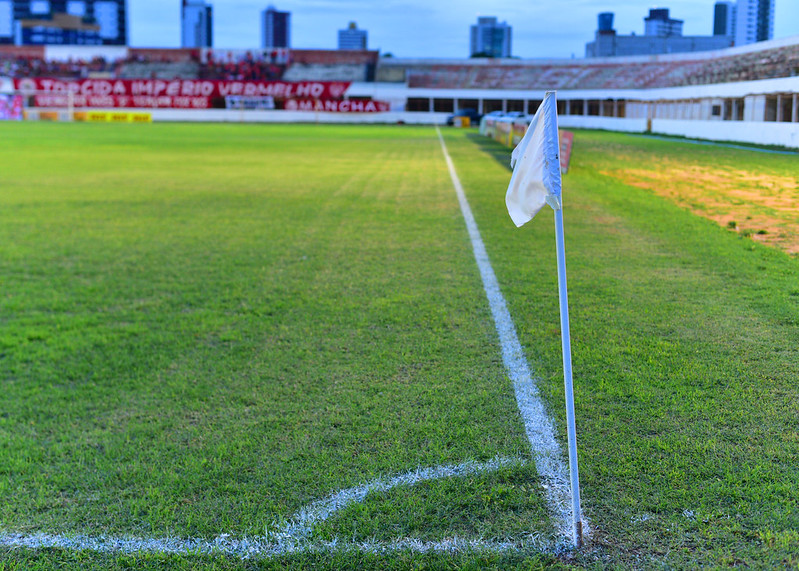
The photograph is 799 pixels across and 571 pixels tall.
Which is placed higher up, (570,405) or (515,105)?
(515,105)

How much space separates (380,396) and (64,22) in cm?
11916

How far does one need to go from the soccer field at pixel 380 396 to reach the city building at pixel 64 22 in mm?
106422

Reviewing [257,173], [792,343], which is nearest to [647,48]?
[257,173]

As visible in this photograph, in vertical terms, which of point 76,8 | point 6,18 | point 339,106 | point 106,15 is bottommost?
point 339,106

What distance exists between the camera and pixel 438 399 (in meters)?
4.65

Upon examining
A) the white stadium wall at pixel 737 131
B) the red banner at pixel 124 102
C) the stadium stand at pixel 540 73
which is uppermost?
the stadium stand at pixel 540 73

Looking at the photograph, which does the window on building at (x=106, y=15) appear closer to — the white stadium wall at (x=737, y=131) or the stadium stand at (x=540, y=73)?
the stadium stand at (x=540, y=73)

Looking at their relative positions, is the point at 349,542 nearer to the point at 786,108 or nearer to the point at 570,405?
the point at 570,405

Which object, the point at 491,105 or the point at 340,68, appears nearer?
the point at 491,105

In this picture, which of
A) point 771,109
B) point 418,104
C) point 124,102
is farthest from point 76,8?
point 771,109

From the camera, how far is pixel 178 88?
8125cm

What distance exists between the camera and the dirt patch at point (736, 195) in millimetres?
11094

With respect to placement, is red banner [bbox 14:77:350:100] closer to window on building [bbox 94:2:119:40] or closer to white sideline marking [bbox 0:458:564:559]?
window on building [bbox 94:2:119:40]

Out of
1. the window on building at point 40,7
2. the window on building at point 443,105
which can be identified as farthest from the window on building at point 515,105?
the window on building at point 40,7
